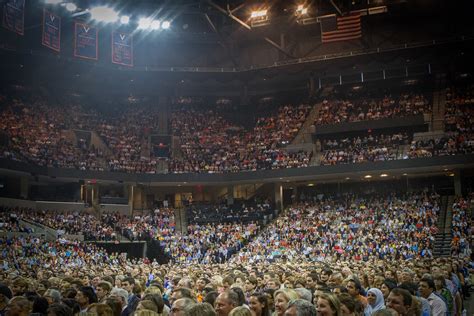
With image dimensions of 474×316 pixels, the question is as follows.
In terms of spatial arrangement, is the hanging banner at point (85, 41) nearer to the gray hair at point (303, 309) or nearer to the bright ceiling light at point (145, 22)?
the bright ceiling light at point (145, 22)

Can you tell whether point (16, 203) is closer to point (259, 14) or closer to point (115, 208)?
point (115, 208)

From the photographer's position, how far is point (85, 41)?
132ft

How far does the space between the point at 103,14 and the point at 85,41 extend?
2667mm

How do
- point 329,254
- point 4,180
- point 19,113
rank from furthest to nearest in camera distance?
1. point 19,113
2. point 4,180
3. point 329,254

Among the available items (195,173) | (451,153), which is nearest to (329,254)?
(451,153)

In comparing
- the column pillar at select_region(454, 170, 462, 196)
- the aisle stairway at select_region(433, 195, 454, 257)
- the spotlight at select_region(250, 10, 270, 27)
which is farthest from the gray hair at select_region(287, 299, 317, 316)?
the column pillar at select_region(454, 170, 462, 196)

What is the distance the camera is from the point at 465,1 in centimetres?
4469

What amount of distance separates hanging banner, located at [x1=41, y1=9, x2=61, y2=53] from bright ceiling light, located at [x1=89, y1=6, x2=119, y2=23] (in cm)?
278

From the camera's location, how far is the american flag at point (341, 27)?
1543 inches

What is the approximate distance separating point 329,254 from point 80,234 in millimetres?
16823

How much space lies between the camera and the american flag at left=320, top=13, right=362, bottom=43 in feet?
129

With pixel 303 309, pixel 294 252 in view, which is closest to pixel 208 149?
pixel 294 252

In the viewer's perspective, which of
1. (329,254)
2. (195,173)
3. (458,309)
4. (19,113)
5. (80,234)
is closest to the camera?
(458,309)

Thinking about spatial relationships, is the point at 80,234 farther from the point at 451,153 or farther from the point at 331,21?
the point at 451,153
